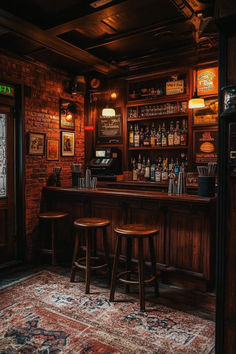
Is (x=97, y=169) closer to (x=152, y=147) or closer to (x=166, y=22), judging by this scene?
(x=152, y=147)

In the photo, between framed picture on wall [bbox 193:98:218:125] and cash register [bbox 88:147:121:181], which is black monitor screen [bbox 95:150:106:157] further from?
framed picture on wall [bbox 193:98:218:125]

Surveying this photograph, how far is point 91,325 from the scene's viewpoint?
263 centimetres

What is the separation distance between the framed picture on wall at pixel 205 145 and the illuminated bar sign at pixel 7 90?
301 centimetres

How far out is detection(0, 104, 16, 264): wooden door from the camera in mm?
4320

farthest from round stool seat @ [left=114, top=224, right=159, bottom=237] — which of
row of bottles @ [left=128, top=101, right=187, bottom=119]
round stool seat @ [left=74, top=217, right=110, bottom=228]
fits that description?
row of bottles @ [left=128, top=101, right=187, bottom=119]

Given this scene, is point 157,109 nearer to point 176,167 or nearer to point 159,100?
point 159,100

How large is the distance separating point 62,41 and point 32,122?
1.30m

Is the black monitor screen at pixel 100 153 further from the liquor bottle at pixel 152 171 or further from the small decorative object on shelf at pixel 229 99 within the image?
the small decorative object on shelf at pixel 229 99

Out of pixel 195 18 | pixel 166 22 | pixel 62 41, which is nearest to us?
pixel 195 18

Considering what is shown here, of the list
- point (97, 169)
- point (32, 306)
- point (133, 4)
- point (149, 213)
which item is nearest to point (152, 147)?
point (97, 169)

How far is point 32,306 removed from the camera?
9.89 ft

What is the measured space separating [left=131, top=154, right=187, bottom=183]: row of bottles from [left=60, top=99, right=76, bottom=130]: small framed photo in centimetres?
142

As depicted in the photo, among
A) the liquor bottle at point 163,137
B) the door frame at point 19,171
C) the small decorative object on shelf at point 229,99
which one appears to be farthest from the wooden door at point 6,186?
the small decorative object on shelf at point 229,99

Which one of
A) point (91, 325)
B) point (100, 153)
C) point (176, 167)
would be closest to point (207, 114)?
point (176, 167)
